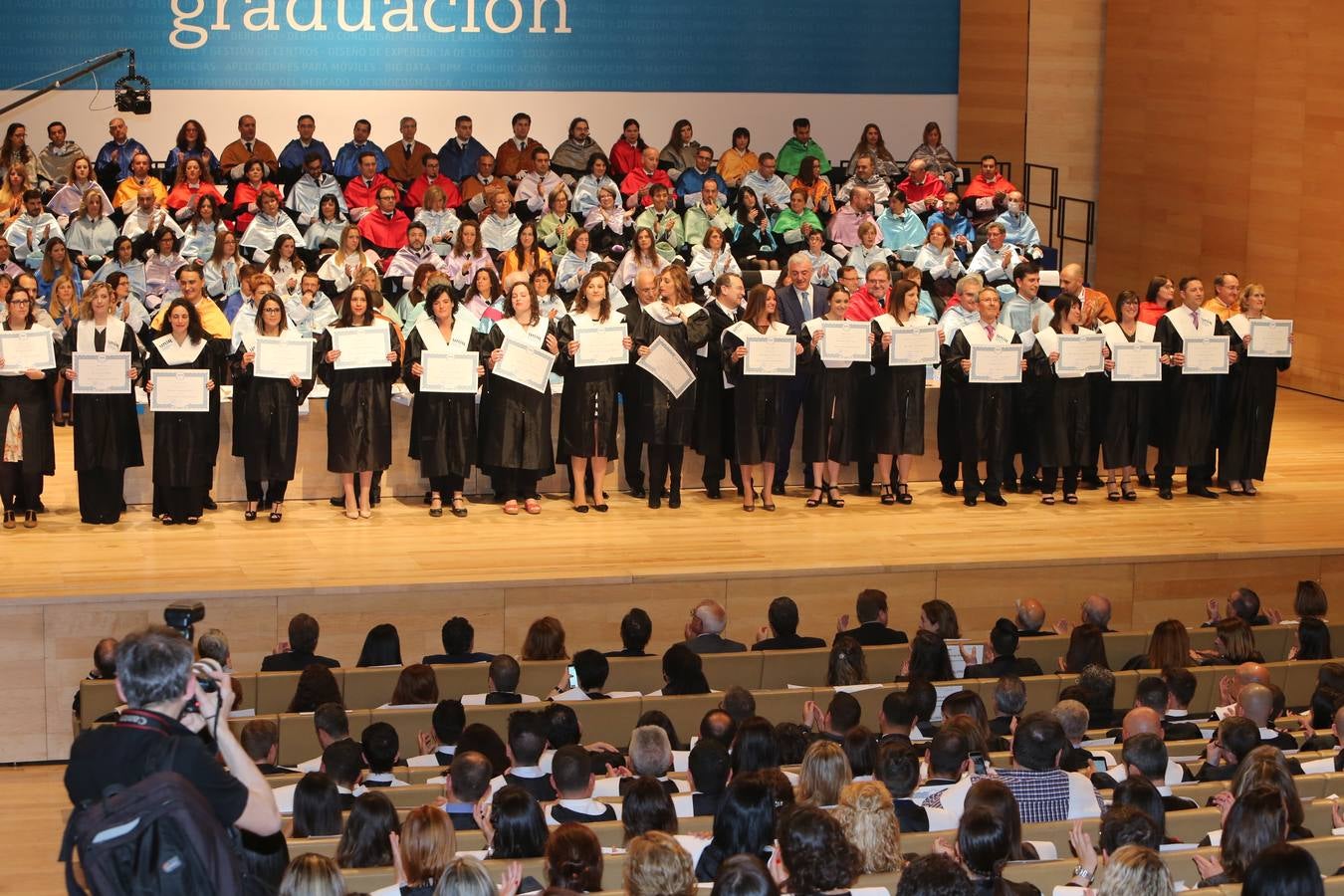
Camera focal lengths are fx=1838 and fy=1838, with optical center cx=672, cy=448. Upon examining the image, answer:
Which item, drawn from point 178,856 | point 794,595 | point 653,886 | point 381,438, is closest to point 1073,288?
point 794,595

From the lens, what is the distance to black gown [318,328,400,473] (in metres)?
11.6

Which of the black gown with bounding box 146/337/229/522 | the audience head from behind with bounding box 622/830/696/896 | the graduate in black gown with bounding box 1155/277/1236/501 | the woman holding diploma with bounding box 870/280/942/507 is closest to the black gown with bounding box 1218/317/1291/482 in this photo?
the graduate in black gown with bounding box 1155/277/1236/501

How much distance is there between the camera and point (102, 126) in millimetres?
17922

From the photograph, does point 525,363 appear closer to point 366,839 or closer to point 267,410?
point 267,410

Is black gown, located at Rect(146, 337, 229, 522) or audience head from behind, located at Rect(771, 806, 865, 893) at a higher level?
black gown, located at Rect(146, 337, 229, 522)

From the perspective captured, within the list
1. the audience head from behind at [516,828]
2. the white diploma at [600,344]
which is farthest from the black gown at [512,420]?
the audience head from behind at [516,828]

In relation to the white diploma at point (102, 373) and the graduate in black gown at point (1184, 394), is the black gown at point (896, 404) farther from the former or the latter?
the white diploma at point (102, 373)

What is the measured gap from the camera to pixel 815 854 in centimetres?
514

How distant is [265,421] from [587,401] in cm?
205

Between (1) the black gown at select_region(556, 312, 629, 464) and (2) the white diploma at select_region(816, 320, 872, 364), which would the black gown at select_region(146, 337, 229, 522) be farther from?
(2) the white diploma at select_region(816, 320, 872, 364)

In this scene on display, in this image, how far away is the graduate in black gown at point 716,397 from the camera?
39.5 ft

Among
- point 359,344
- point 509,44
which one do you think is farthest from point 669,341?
point 509,44

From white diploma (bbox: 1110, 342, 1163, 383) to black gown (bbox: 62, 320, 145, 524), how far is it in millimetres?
6388

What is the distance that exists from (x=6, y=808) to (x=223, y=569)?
2033 mm
